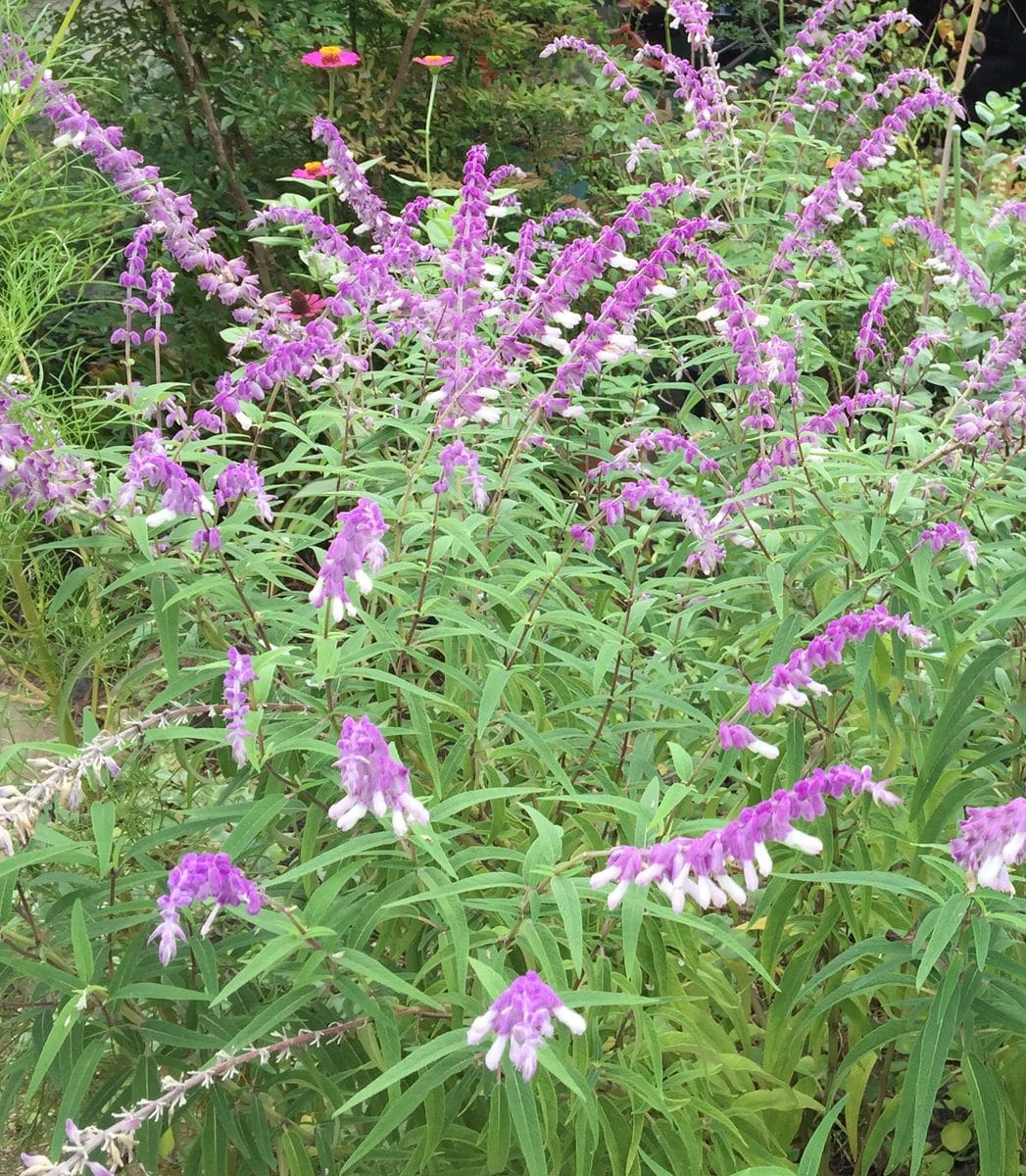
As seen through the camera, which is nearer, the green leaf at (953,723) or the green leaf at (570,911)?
the green leaf at (570,911)

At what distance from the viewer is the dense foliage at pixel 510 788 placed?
173 cm

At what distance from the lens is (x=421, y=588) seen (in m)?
2.23

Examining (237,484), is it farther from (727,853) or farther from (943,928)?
(943,928)

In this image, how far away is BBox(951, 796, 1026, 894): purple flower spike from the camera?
144 cm

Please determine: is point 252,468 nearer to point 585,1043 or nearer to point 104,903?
point 104,903

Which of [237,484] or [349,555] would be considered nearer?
[349,555]

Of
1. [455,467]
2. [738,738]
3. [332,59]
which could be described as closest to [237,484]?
[455,467]

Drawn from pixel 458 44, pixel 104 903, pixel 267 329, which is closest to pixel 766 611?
pixel 267 329

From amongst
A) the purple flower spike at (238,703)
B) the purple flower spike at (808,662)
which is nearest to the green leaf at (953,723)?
the purple flower spike at (808,662)

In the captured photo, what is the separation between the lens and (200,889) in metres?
1.57

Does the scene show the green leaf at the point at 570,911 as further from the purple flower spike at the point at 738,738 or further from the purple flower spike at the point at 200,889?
the purple flower spike at the point at 200,889

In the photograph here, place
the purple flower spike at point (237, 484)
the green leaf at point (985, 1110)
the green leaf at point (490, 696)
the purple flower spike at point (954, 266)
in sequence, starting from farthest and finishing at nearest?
1. the purple flower spike at point (954, 266)
2. the purple flower spike at point (237, 484)
3. the green leaf at point (490, 696)
4. the green leaf at point (985, 1110)

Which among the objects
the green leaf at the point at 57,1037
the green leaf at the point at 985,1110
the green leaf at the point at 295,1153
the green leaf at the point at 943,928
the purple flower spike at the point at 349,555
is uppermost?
the purple flower spike at the point at 349,555

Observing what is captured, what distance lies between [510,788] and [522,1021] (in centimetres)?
59
